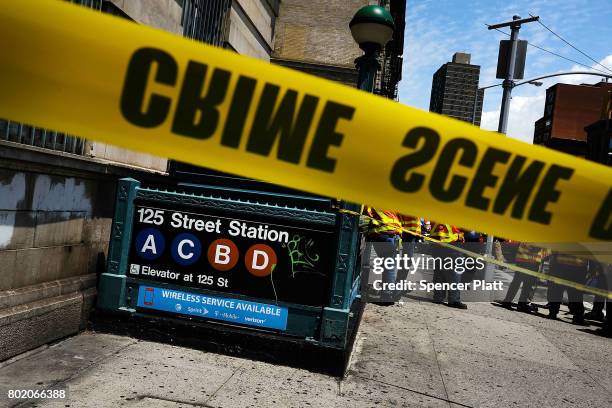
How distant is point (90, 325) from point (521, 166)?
4.68 m

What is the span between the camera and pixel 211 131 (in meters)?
1.84

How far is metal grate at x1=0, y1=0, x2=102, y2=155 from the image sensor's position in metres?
4.10

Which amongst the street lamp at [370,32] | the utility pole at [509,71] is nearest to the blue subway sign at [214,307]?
the street lamp at [370,32]

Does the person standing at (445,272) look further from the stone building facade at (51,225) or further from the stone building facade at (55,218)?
the stone building facade at (51,225)

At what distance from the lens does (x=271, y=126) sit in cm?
185

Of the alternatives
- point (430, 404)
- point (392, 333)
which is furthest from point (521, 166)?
point (392, 333)

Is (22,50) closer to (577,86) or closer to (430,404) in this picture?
(430,404)

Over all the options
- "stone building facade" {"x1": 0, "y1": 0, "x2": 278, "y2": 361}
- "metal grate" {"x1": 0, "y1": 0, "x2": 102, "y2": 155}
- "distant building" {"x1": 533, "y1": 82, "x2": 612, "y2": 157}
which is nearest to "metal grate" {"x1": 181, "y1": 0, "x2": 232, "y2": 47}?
"stone building facade" {"x1": 0, "y1": 0, "x2": 278, "y2": 361}

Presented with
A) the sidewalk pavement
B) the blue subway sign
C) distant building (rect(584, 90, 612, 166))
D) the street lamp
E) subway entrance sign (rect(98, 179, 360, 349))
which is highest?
distant building (rect(584, 90, 612, 166))

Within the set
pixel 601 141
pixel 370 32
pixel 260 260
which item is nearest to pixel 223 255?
pixel 260 260

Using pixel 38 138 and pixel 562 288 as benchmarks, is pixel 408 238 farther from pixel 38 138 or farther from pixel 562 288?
pixel 38 138

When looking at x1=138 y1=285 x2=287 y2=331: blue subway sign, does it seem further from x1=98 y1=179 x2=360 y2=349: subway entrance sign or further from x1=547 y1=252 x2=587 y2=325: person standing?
x1=547 y1=252 x2=587 y2=325: person standing

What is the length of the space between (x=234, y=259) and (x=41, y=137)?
2.23 meters

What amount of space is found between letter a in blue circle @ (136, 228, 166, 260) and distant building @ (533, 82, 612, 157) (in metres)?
105
